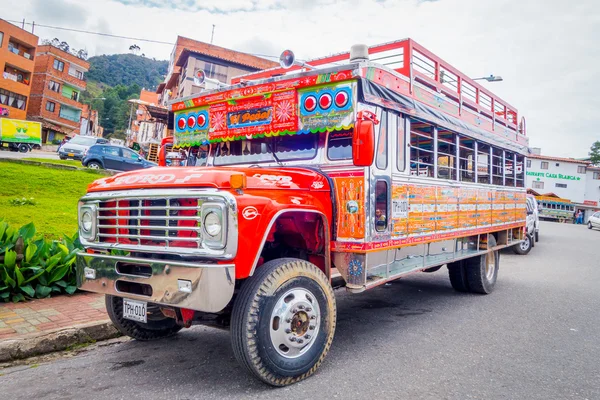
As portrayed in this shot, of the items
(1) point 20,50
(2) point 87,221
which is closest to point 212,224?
(2) point 87,221

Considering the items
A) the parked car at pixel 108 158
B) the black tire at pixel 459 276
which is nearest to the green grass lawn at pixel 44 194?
the parked car at pixel 108 158

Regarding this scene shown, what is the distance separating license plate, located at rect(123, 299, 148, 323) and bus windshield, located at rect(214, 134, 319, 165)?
197cm

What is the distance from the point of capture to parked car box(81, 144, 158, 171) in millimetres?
18156

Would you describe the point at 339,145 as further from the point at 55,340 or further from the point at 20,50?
the point at 20,50

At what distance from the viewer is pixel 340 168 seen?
410cm

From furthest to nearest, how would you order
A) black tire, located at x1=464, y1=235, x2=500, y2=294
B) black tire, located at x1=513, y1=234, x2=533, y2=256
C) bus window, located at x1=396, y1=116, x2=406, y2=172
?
A: black tire, located at x1=513, y1=234, x2=533, y2=256, black tire, located at x1=464, y1=235, x2=500, y2=294, bus window, located at x1=396, y1=116, x2=406, y2=172

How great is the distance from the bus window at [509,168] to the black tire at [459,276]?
79.0 inches

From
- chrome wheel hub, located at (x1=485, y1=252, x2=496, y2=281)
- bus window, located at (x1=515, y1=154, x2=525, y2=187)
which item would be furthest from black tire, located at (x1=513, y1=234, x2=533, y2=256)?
chrome wheel hub, located at (x1=485, y1=252, x2=496, y2=281)

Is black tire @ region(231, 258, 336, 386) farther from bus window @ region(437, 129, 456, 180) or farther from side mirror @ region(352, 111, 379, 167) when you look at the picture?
bus window @ region(437, 129, 456, 180)

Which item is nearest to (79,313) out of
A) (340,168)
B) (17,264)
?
(17,264)

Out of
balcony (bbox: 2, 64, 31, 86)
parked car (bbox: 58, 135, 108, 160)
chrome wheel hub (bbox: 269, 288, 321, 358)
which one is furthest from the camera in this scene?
balcony (bbox: 2, 64, 31, 86)

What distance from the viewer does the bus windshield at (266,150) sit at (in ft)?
14.3

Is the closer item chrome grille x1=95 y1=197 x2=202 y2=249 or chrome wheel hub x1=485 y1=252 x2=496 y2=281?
chrome grille x1=95 y1=197 x2=202 y2=249

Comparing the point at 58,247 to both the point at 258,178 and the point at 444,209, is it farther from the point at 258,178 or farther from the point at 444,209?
the point at 444,209
